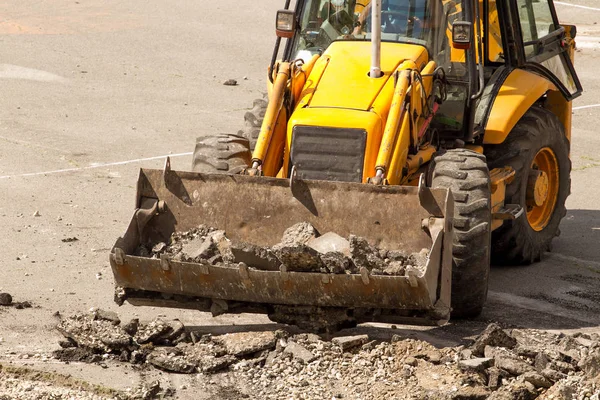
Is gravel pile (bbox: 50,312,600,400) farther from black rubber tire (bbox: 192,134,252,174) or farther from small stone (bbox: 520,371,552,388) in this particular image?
black rubber tire (bbox: 192,134,252,174)

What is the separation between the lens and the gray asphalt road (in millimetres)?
8891

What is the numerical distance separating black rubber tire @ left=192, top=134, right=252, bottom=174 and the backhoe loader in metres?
0.01

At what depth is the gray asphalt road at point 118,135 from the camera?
350 inches

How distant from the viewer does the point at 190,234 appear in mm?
8148

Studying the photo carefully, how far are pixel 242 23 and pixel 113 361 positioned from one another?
16.5 m

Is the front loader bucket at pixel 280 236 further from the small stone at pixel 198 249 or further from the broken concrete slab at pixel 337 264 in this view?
the small stone at pixel 198 249

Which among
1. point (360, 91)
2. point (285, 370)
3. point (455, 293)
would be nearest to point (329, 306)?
point (285, 370)

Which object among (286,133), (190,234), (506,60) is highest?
(506,60)

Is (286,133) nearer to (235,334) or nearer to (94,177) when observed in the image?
(235,334)

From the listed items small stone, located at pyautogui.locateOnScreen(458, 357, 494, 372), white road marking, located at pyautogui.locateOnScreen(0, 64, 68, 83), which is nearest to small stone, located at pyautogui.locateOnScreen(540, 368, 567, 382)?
small stone, located at pyautogui.locateOnScreen(458, 357, 494, 372)

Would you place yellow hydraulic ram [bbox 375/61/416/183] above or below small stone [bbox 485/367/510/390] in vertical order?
above

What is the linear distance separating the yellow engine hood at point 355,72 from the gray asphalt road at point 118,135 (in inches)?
68.1

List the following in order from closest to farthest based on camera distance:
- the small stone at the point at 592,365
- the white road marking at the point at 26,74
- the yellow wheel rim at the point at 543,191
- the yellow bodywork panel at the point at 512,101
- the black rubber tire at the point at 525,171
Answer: the small stone at the point at 592,365, the yellow bodywork panel at the point at 512,101, the black rubber tire at the point at 525,171, the yellow wheel rim at the point at 543,191, the white road marking at the point at 26,74

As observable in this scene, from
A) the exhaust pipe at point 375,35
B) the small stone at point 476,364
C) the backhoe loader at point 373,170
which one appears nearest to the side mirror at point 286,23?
the backhoe loader at point 373,170
